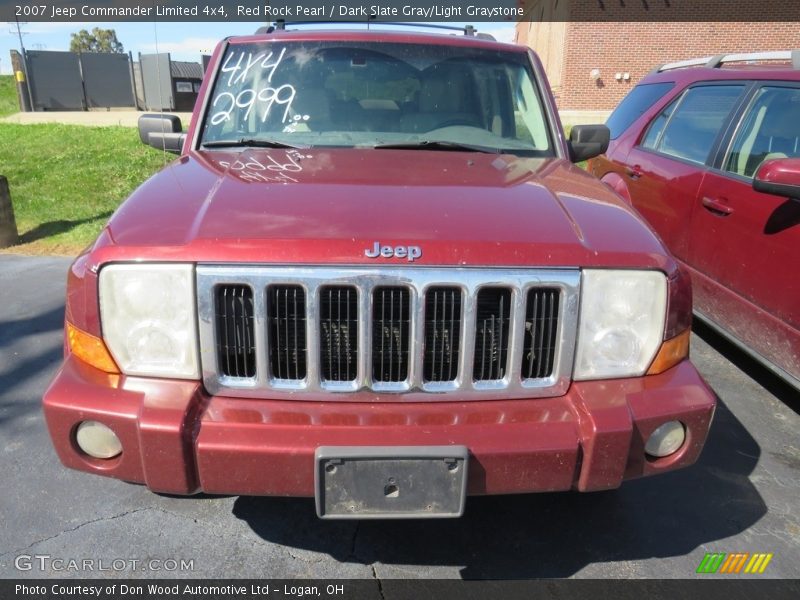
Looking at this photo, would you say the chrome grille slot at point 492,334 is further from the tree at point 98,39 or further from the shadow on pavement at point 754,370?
the tree at point 98,39

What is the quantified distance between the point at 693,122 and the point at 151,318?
3.99 metres

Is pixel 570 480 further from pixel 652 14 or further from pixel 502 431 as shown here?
pixel 652 14

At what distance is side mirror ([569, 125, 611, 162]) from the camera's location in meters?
3.46

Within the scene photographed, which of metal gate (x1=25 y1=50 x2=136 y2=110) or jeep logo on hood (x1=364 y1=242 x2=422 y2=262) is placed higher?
jeep logo on hood (x1=364 y1=242 x2=422 y2=262)

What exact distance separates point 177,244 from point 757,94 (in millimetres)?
3634

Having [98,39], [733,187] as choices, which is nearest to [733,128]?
[733,187]

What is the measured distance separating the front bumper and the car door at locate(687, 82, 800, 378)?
1.59 m

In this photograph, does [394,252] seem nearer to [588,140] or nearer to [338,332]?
[338,332]

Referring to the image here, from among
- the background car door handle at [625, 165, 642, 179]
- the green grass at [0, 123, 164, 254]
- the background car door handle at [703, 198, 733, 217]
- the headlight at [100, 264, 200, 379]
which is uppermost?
the headlight at [100, 264, 200, 379]

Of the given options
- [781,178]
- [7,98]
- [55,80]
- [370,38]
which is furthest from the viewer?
[7,98]

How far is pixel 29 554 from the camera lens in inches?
95.7

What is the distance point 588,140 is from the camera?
351 cm

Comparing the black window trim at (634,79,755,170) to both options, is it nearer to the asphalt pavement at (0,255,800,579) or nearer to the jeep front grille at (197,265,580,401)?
the asphalt pavement at (0,255,800,579)

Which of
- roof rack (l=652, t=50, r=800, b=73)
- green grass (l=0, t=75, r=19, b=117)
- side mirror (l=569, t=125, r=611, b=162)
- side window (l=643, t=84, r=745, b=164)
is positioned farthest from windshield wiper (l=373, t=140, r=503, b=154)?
green grass (l=0, t=75, r=19, b=117)
